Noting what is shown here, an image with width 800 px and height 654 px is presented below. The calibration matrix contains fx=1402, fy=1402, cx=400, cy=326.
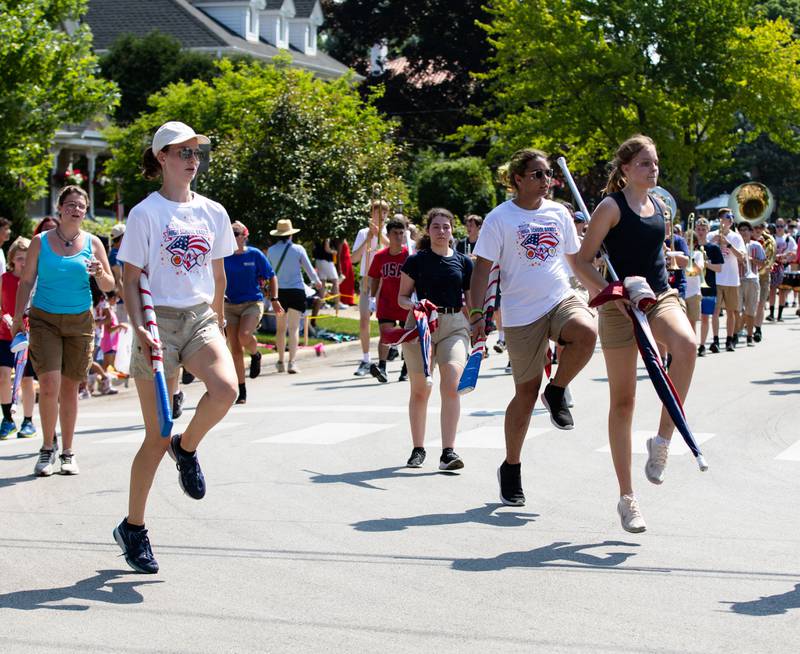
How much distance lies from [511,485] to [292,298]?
10.1 metres

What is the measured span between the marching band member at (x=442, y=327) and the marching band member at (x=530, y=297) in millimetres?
1561

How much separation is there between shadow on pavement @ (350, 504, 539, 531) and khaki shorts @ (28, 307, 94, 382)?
2918 millimetres

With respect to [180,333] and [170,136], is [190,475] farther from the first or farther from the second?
[170,136]

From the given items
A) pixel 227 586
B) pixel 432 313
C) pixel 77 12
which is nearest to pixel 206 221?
pixel 227 586

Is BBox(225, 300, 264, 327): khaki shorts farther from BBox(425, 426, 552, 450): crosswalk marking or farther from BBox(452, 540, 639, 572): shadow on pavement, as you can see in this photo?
BBox(452, 540, 639, 572): shadow on pavement

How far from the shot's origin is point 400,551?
6895 mm

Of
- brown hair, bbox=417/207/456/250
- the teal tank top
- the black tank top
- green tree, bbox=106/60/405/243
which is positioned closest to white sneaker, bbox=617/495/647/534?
the black tank top

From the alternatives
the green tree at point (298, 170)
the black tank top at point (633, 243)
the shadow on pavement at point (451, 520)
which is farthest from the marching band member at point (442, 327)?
the green tree at point (298, 170)

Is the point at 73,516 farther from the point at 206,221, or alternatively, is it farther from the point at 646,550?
the point at 646,550

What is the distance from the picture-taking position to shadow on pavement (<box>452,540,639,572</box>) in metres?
6.55

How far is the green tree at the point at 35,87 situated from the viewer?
2325 cm

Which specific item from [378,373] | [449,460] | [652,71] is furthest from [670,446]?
[652,71]

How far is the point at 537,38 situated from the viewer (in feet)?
133

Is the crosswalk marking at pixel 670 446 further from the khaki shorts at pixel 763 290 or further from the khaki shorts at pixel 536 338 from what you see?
the khaki shorts at pixel 763 290
